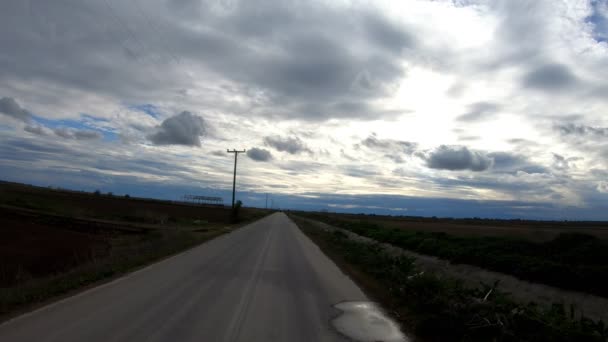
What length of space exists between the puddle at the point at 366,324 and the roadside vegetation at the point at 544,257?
28.5ft

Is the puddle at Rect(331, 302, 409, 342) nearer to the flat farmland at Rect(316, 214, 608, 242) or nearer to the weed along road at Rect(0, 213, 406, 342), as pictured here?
the weed along road at Rect(0, 213, 406, 342)

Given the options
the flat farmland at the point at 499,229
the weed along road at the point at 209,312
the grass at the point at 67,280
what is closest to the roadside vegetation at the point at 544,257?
the flat farmland at the point at 499,229

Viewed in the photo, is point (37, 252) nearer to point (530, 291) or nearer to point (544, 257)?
point (530, 291)

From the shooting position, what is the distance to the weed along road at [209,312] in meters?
6.35

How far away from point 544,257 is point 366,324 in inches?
562

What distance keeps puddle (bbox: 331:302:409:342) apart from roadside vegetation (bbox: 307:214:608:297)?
8.68 m

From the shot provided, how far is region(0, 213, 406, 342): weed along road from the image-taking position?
20.8ft

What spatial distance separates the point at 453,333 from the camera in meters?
7.31

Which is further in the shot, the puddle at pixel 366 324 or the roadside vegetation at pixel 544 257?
the roadside vegetation at pixel 544 257

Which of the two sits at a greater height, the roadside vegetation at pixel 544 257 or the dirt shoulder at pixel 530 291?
the roadside vegetation at pixel 544 257

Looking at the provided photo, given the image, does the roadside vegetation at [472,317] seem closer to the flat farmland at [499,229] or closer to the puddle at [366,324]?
the puddle at [366,324]

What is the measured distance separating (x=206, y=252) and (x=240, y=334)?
521 inches

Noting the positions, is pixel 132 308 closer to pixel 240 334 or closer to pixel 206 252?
pixel 240 334

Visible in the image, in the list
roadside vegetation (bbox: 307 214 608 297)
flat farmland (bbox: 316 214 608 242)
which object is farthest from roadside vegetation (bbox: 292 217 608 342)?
flat farmland (bbox: 316 214 608 242)
